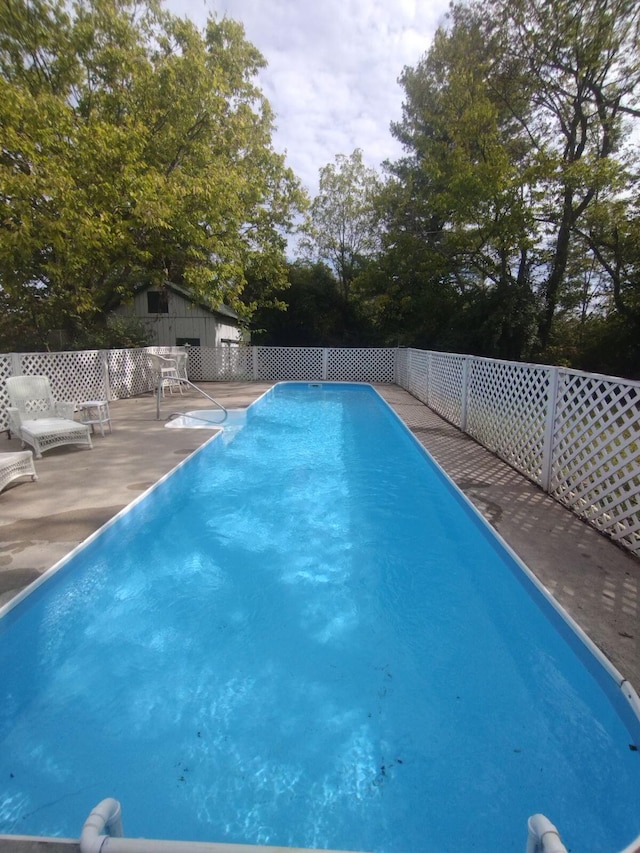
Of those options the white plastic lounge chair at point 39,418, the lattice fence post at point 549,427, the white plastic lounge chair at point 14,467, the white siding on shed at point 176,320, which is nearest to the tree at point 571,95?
the lattice fence post at point 549,427

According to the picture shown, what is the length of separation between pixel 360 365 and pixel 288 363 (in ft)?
9.39

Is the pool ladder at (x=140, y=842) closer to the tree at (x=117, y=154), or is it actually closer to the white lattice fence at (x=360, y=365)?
the tree at (x=117, y=154)

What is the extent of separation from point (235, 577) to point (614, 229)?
54.4ft

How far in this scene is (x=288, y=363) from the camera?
1653cm

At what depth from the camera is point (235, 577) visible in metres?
3.38

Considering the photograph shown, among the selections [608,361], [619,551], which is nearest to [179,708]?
[619,551]

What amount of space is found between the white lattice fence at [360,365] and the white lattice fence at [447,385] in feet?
20.9

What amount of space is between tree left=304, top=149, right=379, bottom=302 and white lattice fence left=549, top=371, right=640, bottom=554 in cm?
1903

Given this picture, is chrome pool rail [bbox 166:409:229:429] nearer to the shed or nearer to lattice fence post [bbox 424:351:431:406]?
lattice fence post [bbox 424:351:431:406]

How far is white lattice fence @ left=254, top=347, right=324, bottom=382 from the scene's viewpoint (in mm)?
16406

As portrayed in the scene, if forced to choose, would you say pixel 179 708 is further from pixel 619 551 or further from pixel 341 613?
pixel 619 551

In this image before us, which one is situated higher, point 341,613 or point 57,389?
point 57,389

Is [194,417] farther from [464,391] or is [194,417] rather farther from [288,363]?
[288,363]

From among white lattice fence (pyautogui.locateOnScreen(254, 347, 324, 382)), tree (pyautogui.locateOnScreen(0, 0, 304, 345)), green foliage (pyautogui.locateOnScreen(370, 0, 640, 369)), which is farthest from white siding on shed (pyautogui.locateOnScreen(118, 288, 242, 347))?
green foliage (pyautogui.locateOnScreen(370, 0, 640, 369))
